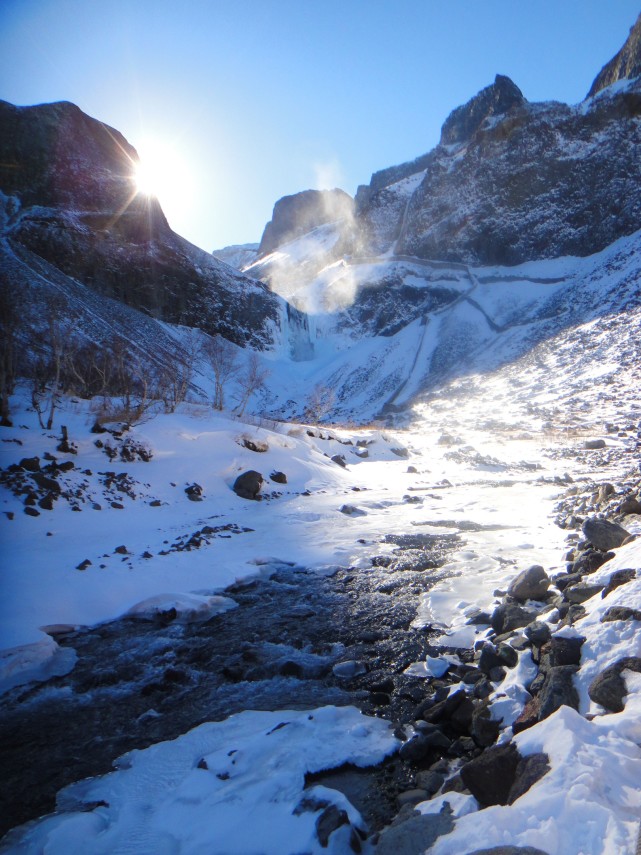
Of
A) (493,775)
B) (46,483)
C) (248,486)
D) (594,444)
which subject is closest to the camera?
(493,775)

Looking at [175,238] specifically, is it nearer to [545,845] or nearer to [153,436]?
[153,436]

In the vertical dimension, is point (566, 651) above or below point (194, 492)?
above

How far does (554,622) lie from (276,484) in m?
16.0

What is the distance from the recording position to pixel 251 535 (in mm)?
13758

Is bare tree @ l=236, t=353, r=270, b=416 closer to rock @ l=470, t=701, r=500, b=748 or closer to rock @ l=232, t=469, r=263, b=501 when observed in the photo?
rock @ l=232, t=469, r=263, b=501

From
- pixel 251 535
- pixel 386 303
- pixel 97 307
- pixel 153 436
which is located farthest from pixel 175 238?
pixel 251 535

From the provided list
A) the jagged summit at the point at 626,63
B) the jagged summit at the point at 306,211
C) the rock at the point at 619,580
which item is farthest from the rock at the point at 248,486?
the jagged summit at the point at 306,211

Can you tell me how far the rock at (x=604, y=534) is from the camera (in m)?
7.43

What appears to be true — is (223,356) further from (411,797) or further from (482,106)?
(482,106)

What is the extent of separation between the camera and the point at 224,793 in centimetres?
421

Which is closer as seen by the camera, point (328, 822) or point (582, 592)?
point (328, 822)

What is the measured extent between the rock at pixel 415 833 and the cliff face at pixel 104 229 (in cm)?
6958

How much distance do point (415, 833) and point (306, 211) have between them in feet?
542

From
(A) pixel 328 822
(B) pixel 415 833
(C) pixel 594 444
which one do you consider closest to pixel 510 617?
(B) pixel 415 833
